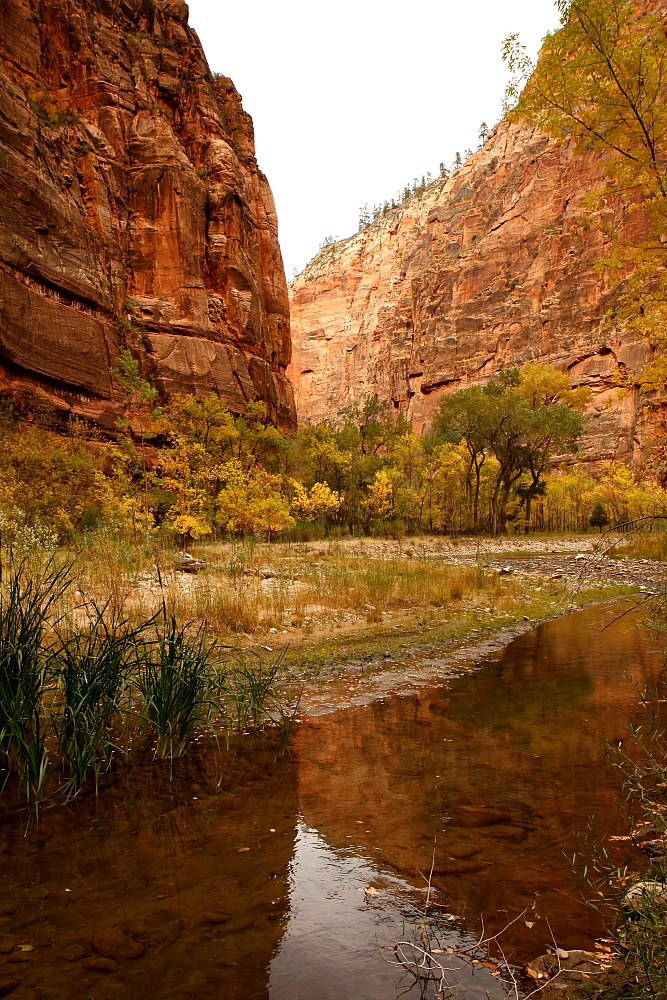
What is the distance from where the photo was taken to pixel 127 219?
39625 mm

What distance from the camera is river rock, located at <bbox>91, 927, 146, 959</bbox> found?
243 centimetres

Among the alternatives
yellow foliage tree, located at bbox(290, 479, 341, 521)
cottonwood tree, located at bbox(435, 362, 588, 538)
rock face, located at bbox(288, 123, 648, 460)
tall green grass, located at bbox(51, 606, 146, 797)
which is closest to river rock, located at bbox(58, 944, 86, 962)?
tall green grass, located at bbox(51, 606, 146, 797)

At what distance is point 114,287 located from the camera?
36.7 metres

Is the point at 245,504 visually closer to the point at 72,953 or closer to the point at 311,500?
the point at 311,500

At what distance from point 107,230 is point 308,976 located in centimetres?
4304

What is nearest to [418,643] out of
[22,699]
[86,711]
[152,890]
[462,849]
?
[462,849]

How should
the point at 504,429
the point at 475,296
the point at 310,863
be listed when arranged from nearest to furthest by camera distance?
the point at 310,863 < the point at 504,429 < the point at 475,296

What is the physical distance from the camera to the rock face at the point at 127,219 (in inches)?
1154

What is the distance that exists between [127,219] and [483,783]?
44.5 meters

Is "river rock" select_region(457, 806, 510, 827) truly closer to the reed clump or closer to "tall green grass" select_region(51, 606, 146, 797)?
the reed clump

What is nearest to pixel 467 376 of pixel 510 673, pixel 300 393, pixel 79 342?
pixel 300 393

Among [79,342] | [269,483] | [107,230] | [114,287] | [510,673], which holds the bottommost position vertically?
[510,673]

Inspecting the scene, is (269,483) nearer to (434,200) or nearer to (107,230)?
(107,230)

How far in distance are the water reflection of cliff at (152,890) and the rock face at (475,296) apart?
4629cm
